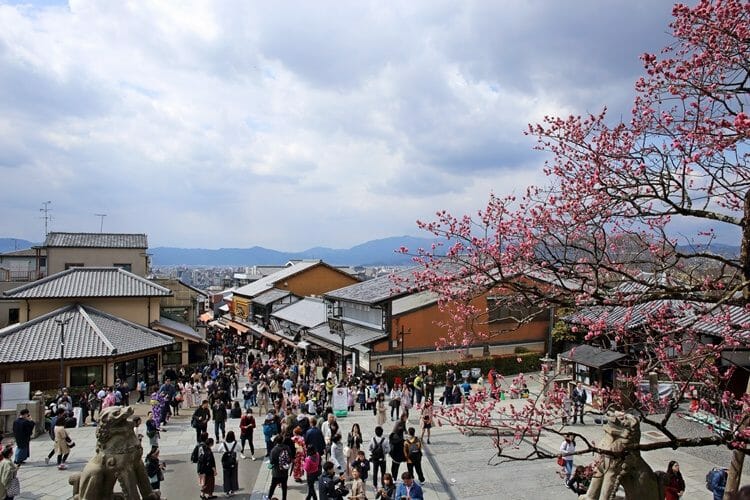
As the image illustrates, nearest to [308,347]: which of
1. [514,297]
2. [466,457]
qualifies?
[466,457]

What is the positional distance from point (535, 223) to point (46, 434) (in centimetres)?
1879

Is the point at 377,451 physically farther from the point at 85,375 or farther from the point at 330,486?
the point at 85,375

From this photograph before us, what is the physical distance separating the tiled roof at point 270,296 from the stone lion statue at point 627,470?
4384cm

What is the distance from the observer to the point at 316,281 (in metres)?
56.5

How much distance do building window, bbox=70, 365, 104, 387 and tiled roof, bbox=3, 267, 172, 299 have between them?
20.9 ft

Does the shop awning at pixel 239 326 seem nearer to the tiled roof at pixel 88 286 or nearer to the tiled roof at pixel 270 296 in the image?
the tiled roof at pixel 270 296

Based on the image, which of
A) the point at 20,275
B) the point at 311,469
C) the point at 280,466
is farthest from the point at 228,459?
the point at 20,275

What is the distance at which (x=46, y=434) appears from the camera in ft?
59.5

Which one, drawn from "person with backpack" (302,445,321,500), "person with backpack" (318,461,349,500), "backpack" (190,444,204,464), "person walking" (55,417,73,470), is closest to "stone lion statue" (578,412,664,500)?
"person with backpack" (318,461,349,500)

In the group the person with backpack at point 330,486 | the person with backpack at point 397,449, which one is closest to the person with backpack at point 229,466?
the person with backpack at point 330,486

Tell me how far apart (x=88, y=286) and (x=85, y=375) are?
7.75m

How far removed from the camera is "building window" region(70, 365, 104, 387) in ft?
81.3

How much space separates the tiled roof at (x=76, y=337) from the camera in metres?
24.0

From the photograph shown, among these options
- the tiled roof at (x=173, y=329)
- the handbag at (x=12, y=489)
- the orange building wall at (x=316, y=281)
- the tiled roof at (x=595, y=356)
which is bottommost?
the handbag at (x=12, y=489)
